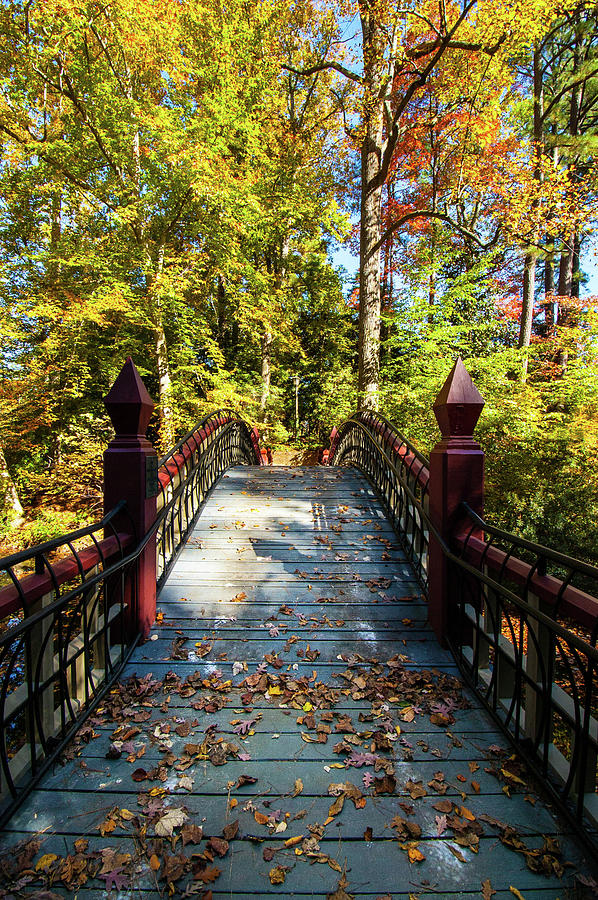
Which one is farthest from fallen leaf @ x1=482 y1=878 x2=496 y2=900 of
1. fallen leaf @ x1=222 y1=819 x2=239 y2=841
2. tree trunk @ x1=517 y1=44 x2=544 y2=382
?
tree trunk @ x1=517 y1=44 x2=544 y2=382

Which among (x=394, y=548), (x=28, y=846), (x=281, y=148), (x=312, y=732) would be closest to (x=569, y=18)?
(x=281, y=148)

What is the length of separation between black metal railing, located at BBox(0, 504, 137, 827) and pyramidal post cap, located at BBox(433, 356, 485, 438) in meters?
2.62

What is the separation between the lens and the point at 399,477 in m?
4.92

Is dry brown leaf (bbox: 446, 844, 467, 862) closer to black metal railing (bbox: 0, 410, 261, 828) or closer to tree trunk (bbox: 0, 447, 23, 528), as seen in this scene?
black metal railing (bbox: 0, 410, 261, 828)

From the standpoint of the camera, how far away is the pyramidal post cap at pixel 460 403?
3.28m

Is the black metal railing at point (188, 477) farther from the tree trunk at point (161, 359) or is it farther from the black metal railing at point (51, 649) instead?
the tree trunk at point (161, 359)

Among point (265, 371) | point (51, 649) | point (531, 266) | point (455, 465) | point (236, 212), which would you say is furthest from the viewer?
point (265, 371)

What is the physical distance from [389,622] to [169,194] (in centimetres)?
1158

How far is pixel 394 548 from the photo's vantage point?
474cm

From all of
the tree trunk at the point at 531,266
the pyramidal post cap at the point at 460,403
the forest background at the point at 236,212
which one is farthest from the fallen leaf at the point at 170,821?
the tree trunk at the point at 531,266

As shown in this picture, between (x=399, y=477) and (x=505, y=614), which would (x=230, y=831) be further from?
(x=399, y=477)

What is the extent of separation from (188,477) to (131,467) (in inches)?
72.1

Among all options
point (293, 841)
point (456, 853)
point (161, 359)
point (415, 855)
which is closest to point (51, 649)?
point (293, 841)

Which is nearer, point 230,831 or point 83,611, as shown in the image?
point 230,831
